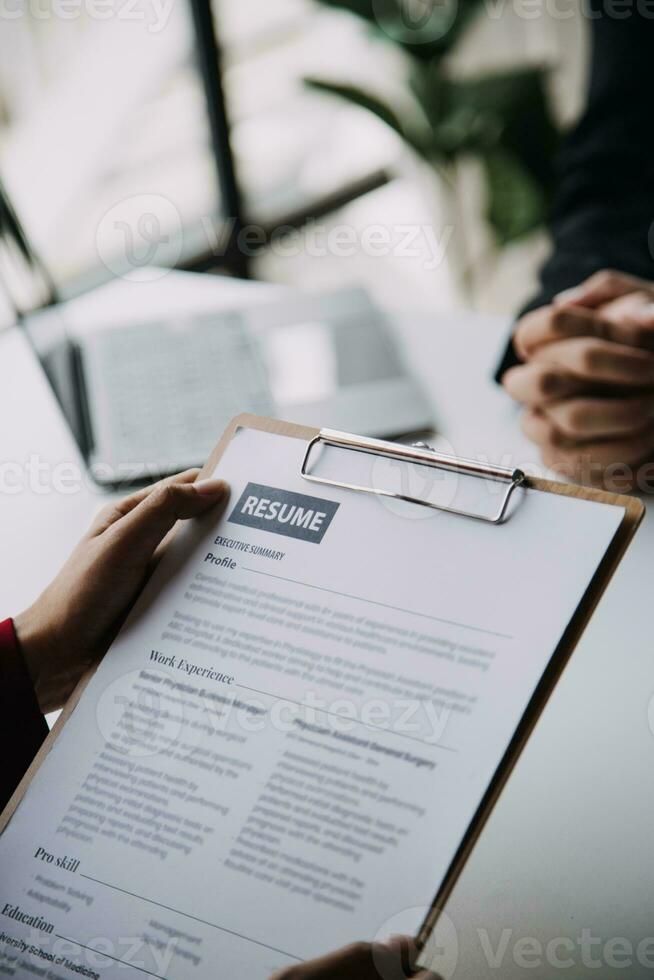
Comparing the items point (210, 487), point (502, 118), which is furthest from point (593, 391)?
point (502, 118)

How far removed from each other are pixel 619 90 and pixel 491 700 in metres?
1.09

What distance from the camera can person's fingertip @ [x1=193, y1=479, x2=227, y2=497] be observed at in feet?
2.28

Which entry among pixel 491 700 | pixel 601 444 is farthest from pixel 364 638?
pixel 601 444

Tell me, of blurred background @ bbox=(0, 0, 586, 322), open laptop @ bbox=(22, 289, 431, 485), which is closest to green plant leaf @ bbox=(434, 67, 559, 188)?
blurred background @ bbox=(0, 0, 586, 322)

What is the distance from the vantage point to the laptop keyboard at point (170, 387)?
1.08m

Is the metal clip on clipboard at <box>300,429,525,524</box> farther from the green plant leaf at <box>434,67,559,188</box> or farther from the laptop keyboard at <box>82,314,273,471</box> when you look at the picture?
the green plant leaf at <box>434,67,559,188</box>

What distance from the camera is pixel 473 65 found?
2393mm

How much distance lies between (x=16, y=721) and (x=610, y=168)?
1055mm

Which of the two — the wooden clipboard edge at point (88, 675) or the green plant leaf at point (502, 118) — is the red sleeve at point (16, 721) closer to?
the wooden clipboard edge at point (88, 675)

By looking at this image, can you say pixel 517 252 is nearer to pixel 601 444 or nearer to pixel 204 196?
pixel 204 196

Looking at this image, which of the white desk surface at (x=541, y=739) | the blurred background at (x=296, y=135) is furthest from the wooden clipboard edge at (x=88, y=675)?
the blurred background at (x=296, y=135)

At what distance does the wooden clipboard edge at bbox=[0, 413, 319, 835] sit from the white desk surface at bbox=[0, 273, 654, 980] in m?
0.30

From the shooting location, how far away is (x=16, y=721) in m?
0.71

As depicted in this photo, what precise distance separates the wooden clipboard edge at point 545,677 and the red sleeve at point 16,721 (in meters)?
0.32
